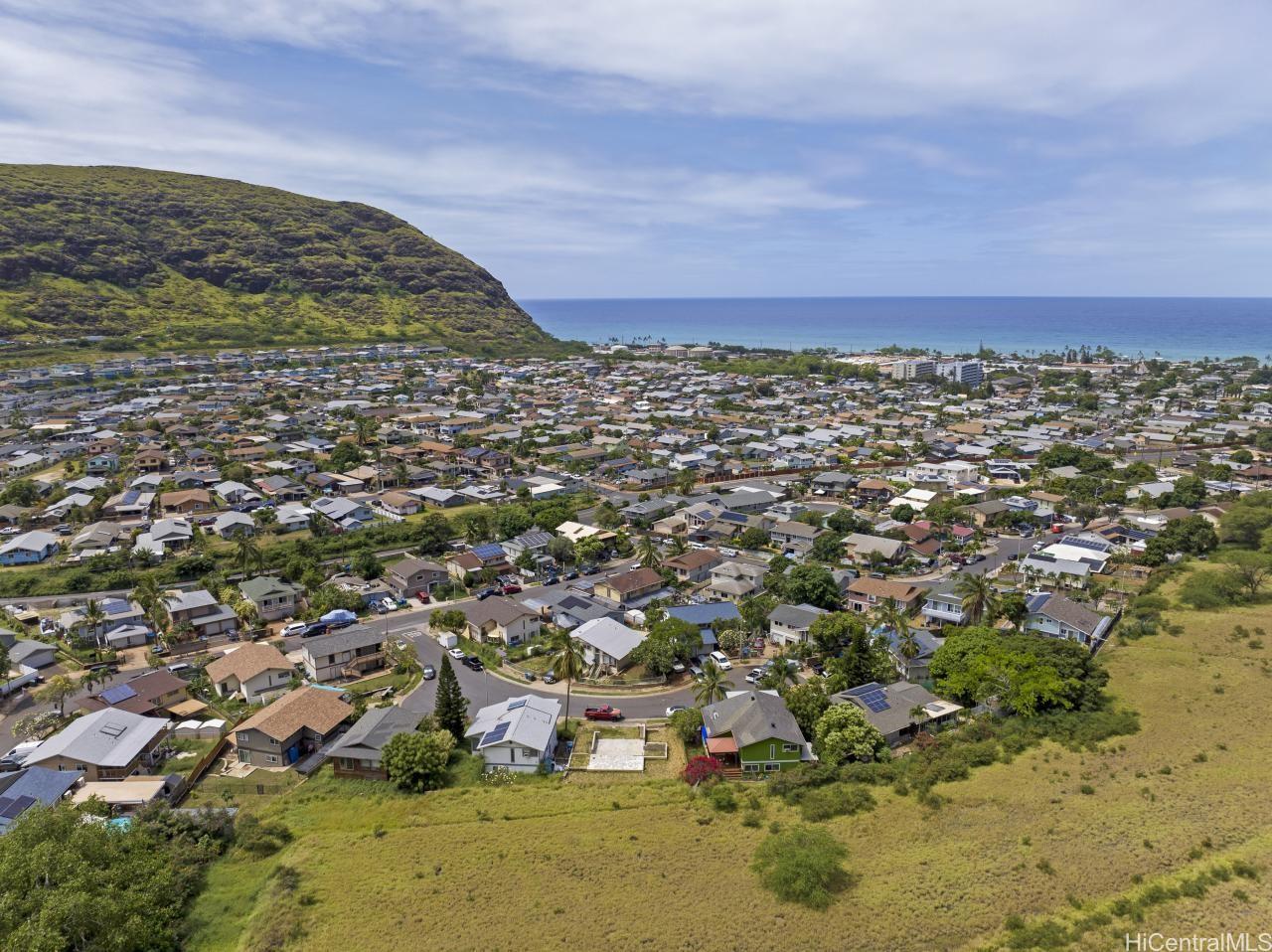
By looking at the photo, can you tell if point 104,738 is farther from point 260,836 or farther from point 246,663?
point 260,836

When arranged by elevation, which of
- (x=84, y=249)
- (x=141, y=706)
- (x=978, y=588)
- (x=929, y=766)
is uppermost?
(x=84, y=249)

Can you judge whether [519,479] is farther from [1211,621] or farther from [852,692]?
[1211,621]

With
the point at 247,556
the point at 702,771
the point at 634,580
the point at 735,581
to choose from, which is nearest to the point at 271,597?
the point at 247,556

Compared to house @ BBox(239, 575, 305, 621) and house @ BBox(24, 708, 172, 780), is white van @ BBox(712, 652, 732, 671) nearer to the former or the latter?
house @ BBox(24, 708, 172, 780)

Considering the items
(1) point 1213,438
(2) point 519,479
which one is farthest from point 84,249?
(1) point 1213,438

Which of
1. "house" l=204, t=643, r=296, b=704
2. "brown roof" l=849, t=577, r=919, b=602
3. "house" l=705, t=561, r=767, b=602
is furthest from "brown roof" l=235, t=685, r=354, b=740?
"brown roof" l=849, t=577, r=919, b=602
